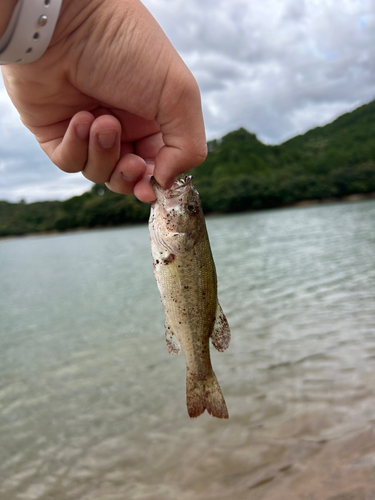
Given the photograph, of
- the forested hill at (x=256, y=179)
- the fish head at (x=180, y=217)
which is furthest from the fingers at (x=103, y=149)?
the forested hill at (x=256, y=179)

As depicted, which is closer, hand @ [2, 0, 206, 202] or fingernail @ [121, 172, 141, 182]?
hand @ [2, 0, 206, 202]

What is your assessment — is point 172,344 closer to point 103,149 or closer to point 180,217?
point 180,217

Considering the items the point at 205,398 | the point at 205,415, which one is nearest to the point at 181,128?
the point at 205,398

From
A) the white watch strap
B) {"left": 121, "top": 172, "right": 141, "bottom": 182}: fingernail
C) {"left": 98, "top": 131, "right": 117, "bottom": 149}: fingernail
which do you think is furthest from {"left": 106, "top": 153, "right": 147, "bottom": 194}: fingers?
the white watch strap

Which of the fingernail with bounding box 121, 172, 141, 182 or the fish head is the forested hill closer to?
the fish head

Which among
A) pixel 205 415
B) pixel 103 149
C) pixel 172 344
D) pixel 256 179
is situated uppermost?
pixel 256 179

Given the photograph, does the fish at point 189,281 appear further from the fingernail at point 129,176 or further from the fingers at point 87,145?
the fingers at point 87,145
